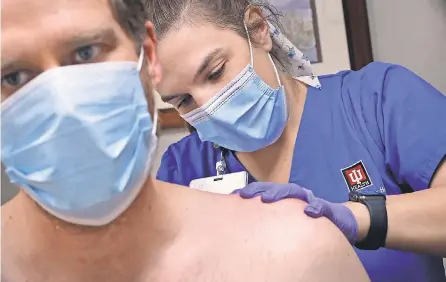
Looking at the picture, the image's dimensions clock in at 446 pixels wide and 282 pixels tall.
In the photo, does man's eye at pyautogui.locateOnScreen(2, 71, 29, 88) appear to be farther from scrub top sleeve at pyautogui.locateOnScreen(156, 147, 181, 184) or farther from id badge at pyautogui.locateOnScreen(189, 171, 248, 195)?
scrub top sleeve at pyautogui.locateOnScreen(156, 147, 181, 184)

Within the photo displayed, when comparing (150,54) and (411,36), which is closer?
(150,54)

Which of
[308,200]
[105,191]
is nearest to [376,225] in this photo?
[308,200]

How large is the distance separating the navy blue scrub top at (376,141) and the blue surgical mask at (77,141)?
1.84 ft

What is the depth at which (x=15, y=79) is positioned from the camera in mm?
739

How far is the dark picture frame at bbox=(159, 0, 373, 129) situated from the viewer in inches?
69.2

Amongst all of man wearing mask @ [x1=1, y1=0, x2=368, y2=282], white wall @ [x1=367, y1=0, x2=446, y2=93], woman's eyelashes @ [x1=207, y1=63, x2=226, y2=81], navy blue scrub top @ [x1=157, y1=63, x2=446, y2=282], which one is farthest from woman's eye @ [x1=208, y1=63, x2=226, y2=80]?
white wall @ [x1=367, y1=0, x2=446, y2=93]

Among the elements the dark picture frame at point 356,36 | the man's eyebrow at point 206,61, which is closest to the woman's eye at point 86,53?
the man's eyebrow at point 206,61

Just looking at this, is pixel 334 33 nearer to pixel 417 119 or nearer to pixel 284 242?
pixel 417 119

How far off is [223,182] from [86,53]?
59 cm

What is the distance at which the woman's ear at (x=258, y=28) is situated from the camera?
1292 mm

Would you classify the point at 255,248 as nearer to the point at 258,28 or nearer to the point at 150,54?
the point at 150,54

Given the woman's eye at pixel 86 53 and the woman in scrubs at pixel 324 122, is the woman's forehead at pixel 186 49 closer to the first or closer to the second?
the woman in scrubs at pixel 324 122

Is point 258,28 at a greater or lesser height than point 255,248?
greater

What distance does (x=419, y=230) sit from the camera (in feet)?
3.63
